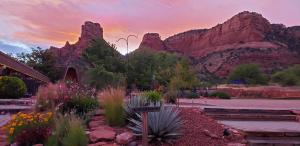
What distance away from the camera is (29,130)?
7547 millimetres

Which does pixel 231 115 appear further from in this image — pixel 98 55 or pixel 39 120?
pixel 98 55

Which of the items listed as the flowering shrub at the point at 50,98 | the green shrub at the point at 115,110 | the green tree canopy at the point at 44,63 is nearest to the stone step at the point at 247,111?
the green shrub at the point at 115,110

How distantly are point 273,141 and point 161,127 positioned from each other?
258cm

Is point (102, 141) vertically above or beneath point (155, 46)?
beneath

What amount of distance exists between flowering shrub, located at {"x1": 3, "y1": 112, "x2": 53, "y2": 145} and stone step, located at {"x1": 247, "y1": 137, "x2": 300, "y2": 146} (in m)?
4.11

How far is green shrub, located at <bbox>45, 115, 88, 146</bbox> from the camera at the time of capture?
6.79 metres

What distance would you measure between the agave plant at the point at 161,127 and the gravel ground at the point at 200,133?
20 cm

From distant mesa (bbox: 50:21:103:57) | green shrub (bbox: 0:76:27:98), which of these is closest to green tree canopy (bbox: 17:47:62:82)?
green shrub (bbox: 0:76:27:98)

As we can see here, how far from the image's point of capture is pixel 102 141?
7473mm

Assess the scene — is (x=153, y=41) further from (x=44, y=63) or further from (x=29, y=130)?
(x=29, y=130)

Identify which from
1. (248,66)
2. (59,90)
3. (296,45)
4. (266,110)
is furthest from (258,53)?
(59,90)

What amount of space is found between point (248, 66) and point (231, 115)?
40.6 metres

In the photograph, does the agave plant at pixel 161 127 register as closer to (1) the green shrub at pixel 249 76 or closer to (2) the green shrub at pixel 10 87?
(2) the green shrub at pixel 10 87

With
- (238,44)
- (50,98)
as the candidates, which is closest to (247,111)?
(50,98)
